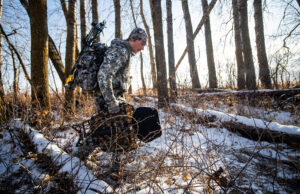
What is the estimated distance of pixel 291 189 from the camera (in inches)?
58.2

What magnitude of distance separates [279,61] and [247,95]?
395 cm

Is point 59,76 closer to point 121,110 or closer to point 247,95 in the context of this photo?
point 121,110

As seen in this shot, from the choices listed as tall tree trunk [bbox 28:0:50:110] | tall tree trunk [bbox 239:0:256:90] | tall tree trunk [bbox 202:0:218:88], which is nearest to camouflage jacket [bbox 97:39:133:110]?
tall tree trunk [bbox 28:0:50:110]

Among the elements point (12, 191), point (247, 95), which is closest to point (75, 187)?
point (12, 191)

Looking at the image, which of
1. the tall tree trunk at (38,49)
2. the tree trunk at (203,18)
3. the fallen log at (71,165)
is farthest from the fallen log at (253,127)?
the tree trunk at (203,18)

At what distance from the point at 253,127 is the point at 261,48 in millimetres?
6701

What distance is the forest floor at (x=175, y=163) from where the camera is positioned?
131cm

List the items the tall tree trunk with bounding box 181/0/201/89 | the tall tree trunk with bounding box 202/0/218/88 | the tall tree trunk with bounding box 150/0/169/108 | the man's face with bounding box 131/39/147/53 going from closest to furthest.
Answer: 1. the man's face with bounding box 131/39/147/53
2. the tall tree trunk with bounding box 150/0/169/108
3. the tall tree trunk with bounding box 181/0/201/89
4. the tall tree trunk with bounding box 202/0/218/88

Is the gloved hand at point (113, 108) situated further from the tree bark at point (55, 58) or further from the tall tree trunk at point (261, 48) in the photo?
the tall tree trunk at point (261, 48)

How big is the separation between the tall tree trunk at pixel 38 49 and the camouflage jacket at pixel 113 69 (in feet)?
6.33

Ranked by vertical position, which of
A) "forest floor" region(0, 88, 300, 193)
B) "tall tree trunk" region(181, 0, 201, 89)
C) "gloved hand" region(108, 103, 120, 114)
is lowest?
"forest floor" region(0, 88, 300, 193)

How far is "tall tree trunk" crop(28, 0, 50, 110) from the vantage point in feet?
9.46

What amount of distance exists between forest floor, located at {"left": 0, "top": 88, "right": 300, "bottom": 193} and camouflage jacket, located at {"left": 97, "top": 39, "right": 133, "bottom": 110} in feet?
2.12

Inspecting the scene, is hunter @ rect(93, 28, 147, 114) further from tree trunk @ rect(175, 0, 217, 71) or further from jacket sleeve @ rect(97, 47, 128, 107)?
tree trunk @ rect(175, 0, 217, 71)
